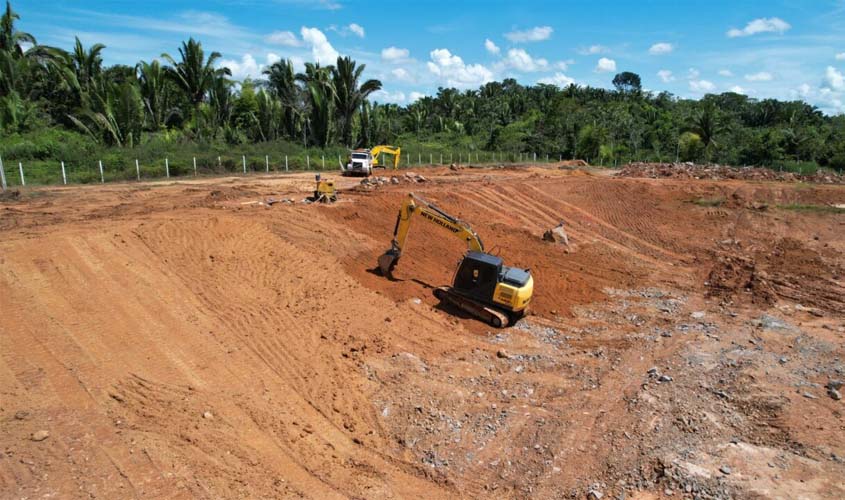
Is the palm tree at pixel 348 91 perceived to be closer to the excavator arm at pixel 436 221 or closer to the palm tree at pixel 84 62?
the palm tree at pixel 84 62

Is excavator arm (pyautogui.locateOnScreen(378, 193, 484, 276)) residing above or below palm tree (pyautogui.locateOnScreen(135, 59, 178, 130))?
below

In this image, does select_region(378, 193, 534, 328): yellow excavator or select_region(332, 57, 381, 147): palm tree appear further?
select_region(332, 57, 381, 147): palm tree

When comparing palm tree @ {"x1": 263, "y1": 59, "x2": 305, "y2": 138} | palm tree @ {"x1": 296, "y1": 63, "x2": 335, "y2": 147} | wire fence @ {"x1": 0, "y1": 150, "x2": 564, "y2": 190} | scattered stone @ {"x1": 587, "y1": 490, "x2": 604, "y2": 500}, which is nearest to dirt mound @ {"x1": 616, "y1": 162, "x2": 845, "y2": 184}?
wire fence @ {"x1": 0, "y1": 150, "x2": 564, "y2": 190}

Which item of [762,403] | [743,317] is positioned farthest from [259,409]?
[743,317]

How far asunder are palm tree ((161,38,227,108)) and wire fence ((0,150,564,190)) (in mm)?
9202

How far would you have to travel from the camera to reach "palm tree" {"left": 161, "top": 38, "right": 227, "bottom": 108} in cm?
4044

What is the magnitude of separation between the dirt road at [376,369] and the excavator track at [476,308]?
0.91 ft

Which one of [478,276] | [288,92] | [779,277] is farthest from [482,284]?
[288,92]

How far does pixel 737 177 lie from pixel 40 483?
3968cm

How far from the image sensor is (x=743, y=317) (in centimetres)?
1259

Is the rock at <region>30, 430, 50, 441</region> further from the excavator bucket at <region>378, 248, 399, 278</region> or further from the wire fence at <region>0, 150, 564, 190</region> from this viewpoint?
the wire fence at <region>0, 150, 564, 190</region>

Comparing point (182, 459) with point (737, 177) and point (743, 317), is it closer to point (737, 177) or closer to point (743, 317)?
point (743, 317)

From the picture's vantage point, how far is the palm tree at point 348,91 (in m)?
43.9

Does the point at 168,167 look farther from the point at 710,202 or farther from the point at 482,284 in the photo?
the point at 710,202
